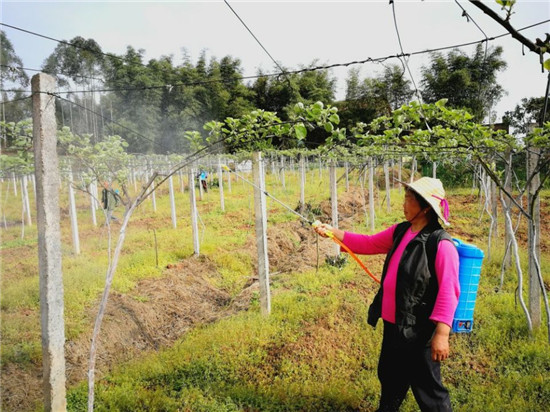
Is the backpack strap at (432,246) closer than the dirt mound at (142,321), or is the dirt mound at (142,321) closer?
the backpack strap at (432,246)

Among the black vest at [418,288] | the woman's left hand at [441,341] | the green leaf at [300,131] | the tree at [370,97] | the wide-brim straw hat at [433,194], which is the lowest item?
the woman's left hand at [441,341]

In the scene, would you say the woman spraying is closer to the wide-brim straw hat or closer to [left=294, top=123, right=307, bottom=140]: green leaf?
the wide-brim straw hat

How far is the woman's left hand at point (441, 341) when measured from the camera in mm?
2078

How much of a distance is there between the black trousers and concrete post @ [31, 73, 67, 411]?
2.39 meters

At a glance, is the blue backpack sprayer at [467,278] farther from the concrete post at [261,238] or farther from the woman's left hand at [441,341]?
the concrete post at [261,238]

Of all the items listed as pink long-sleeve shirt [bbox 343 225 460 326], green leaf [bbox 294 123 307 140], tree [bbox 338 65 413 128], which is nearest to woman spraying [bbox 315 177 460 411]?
pink long-sleeve shirt [bbox 343 225 460 326]

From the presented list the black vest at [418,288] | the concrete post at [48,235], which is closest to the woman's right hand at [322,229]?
the black vest at [418,288]

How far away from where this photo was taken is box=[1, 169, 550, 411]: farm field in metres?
3.30

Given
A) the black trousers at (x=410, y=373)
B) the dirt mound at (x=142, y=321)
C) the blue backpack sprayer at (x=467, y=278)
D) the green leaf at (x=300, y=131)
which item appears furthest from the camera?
the dirt mound at (x=142, y=321)

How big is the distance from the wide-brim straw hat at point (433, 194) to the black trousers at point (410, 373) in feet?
2.59

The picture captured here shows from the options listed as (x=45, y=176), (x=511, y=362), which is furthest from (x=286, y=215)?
(x=45, y=176)

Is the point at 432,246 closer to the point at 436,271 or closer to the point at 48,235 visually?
the point at 436,271

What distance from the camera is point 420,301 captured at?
219cm

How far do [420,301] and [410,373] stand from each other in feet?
1.77
